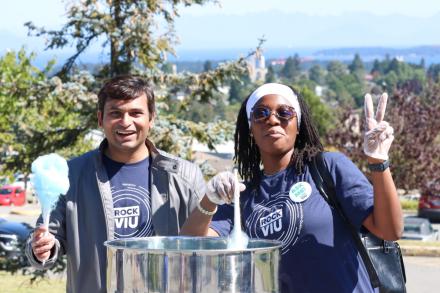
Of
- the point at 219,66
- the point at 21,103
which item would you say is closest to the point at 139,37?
the point at 219,66

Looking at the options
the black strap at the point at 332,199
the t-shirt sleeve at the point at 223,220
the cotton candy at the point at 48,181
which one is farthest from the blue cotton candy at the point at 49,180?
the black strap at the point at 332,199

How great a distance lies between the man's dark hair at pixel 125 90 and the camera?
421 centimetres

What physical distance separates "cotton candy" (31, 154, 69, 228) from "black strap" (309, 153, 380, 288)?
0.97 m

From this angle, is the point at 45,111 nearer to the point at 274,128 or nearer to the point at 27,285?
the point at 27,285

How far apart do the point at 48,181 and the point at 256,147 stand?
1006 millimetres

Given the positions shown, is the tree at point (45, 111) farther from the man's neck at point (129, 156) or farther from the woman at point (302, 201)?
the woman at point (302, 201)

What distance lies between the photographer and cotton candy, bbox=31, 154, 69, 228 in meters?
3.42

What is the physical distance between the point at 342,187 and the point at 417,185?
75.6 ft

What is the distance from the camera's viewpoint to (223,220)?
152 inches

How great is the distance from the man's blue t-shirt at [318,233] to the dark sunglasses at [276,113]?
0.87ft

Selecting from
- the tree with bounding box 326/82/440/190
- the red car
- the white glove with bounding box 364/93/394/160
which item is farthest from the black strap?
the red car

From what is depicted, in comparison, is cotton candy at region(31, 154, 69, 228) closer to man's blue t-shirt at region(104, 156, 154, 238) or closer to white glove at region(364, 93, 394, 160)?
man's blue t-shirt at region(104, 156, 154, 238)

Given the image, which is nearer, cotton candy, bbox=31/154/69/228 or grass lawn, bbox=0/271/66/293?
cotton candy, bbox=31/154/69/228

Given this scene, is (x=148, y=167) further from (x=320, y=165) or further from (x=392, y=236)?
(x=392, y=236)
